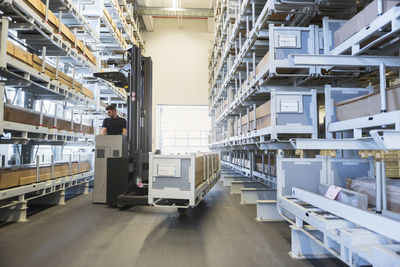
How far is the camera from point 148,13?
12891 mm

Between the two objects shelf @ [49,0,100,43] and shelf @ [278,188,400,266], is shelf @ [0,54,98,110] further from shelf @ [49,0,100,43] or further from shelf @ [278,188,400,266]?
shelf @ [278,188,400,266]

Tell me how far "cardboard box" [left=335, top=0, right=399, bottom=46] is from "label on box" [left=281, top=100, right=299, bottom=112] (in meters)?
0.87

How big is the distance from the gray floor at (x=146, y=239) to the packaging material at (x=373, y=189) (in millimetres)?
739

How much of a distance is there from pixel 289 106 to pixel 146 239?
256 cm

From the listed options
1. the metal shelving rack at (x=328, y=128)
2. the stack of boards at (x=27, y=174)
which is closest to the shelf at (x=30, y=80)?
the stack of boards at (x=27, y=174)

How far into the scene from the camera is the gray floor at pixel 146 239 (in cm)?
248

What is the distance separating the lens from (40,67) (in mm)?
4152

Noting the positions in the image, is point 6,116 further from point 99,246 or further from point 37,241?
point 99,246

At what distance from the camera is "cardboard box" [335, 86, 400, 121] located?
2131mm

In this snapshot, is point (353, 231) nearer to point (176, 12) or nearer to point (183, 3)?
point (176, 12)

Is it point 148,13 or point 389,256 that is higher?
point 148,13

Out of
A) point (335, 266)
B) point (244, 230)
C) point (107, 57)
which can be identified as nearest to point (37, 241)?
point (244, 230)

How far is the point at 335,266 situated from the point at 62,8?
19.4ft

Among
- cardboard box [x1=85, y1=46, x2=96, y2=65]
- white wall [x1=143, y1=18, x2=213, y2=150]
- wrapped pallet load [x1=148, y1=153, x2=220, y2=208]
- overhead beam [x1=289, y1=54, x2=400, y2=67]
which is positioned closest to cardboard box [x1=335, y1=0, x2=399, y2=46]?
overhead beam [x1=289, y1=54, x2=400, y2=67]
